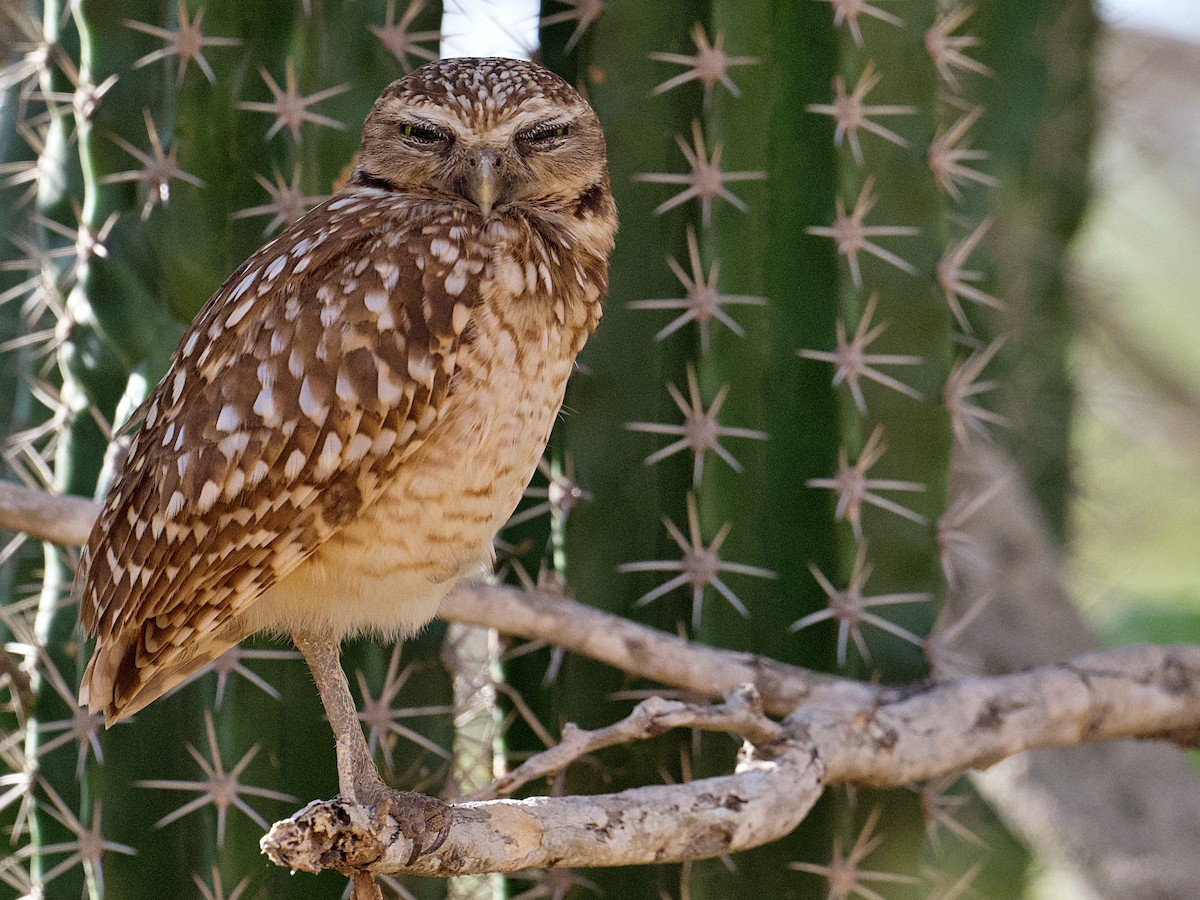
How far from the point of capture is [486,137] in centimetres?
265

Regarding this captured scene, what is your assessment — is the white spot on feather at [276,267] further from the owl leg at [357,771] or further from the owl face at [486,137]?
the owl leg at [357,771]

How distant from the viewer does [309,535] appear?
8.17 feet

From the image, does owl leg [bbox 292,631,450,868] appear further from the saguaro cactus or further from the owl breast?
the saguaro cactus

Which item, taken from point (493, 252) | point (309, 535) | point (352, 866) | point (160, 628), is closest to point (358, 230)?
point (493, 252)

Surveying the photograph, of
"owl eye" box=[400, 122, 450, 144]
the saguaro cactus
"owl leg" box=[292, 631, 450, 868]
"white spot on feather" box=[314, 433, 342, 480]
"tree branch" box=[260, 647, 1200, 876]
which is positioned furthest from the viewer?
the saguaro cactus

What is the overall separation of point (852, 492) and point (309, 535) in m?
1.30

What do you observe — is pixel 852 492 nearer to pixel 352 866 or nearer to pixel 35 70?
pixel 352 866

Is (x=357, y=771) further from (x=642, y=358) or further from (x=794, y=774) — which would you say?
(x=642, y=358)

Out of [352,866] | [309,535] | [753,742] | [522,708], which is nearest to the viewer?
[352,866]

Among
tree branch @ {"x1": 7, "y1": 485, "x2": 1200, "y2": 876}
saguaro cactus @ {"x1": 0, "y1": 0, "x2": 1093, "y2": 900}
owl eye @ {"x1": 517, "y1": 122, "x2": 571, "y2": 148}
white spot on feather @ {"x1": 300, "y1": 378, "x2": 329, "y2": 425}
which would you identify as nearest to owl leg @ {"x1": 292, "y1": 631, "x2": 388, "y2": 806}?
tree branch @ {"x1": 7, "y1": 485, "x2": 1200, "y2": 876}

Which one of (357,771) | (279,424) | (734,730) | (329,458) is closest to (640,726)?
(734,730)

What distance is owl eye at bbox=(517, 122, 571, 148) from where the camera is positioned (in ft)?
8.80

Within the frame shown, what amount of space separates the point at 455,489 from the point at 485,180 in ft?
1.94

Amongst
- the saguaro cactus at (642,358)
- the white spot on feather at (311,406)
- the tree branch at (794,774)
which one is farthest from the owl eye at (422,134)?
the tree branch at (794,774)
